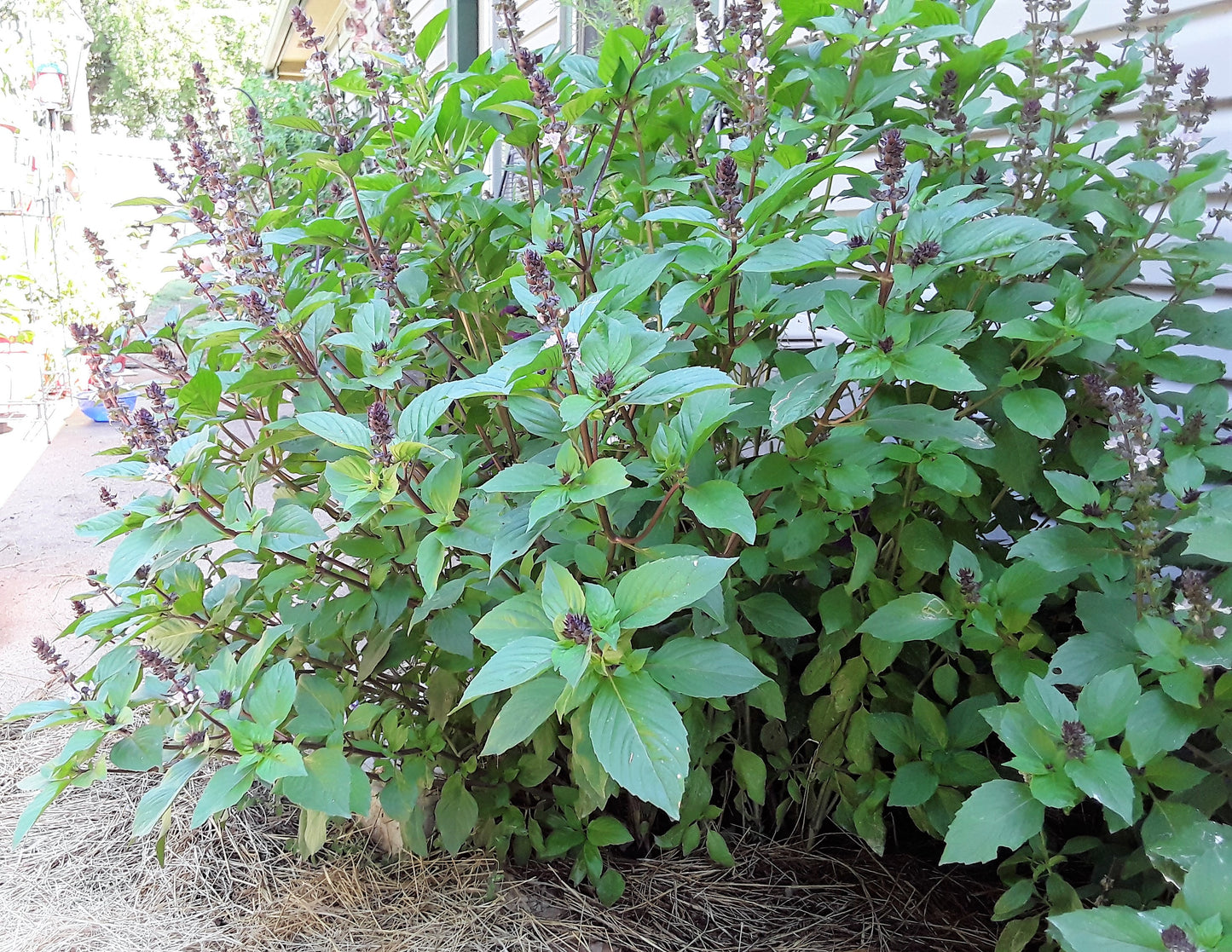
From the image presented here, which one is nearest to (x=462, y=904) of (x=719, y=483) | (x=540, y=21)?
(x=719, y=483)

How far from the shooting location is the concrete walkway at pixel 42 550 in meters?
2.90

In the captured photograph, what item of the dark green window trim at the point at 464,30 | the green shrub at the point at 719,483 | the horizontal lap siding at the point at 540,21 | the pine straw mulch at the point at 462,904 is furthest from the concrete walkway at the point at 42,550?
the dark green window trim at the point at 464,30

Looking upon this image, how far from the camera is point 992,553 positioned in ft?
5.00

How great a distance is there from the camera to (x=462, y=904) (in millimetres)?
1643

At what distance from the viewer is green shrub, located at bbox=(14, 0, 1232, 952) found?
1.02 m

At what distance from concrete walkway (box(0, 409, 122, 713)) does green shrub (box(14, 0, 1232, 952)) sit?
1.74 meters

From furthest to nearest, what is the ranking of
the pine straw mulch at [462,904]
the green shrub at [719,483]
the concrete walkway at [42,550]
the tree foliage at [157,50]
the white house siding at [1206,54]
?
1. the tree foliage at [157,50]
2. the concrete walkway at [42,550]
3. the white house siding at [1206,54]
4. the pine straw mulch at [462,904]
5. the green shrub at [719,483]

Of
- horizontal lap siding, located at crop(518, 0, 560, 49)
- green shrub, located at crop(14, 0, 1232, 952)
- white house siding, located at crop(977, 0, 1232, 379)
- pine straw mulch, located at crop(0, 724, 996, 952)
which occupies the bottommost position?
pine straw mulch, located at crop(0, 724, 996, 952)

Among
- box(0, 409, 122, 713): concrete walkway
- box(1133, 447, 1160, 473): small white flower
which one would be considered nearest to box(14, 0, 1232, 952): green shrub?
box(1133, 447, 1160, 473): small white flower

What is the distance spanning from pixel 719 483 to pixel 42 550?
13.8 feet

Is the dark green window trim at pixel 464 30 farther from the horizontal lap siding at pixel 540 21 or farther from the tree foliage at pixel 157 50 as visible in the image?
the tree foliage at pixel 157 50

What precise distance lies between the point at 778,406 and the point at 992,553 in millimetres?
667

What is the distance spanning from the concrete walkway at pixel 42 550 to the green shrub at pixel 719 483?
68.7 inches

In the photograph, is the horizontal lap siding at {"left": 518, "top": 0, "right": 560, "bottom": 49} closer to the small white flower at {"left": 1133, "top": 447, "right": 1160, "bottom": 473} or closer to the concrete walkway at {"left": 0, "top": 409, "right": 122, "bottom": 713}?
the concrete walkway at {"left": 0, "top": 409, "right": 122, "bottom": 713}
